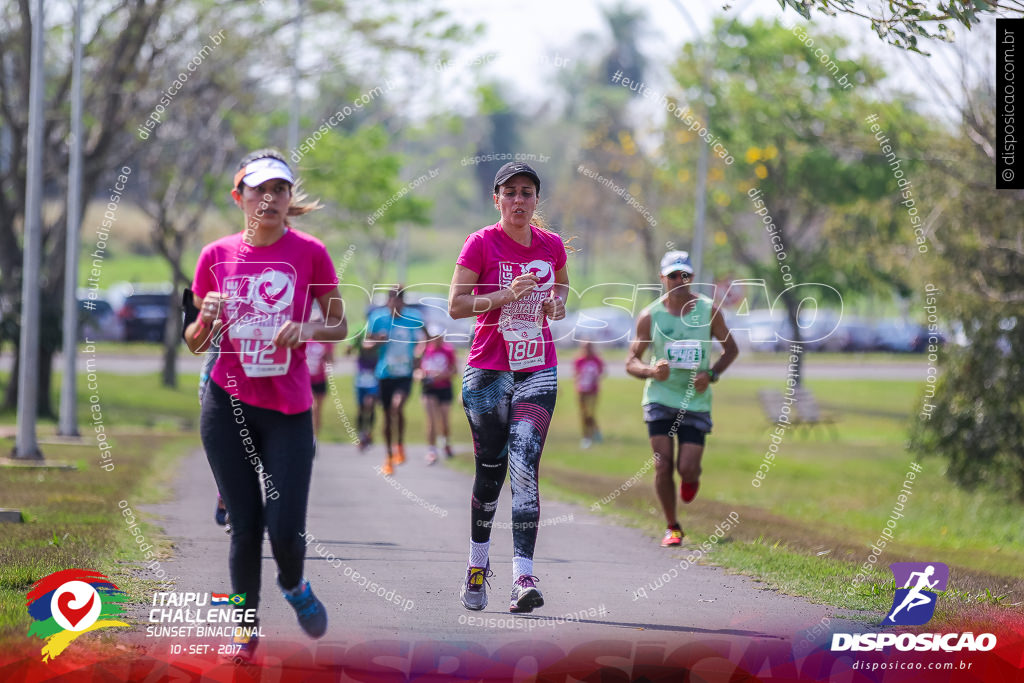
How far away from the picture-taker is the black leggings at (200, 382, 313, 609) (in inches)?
213

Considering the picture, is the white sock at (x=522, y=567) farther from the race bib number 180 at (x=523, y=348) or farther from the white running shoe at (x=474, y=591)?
the race bib number 180 at (x=523, y=348)

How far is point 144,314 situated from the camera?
4450 cm

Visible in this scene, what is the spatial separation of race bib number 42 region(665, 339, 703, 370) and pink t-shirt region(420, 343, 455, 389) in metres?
7.72

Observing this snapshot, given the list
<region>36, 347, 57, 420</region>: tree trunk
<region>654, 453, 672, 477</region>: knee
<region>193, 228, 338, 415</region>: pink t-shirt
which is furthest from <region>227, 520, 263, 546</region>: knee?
<region>36, 347, 57, 420</region>: tree trunk

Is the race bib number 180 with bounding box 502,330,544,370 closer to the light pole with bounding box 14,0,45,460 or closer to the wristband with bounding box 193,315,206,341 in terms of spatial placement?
the wristband with bounding box 193,315,206,341

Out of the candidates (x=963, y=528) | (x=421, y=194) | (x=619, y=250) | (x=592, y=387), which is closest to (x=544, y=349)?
(x=963, y=528)

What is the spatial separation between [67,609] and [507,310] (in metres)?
2.53

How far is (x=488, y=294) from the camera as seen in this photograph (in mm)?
6598

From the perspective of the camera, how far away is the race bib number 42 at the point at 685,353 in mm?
9383

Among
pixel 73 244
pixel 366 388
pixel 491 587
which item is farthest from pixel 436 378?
pixel 491 587

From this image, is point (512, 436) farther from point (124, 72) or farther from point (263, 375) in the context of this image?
point (124, 72)

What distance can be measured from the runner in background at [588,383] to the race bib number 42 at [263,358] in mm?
16834

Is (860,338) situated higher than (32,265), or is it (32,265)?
(860,338)

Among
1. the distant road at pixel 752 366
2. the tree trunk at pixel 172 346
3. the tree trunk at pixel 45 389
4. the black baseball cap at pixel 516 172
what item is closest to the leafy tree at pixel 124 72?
the tree trunk at pixel 45 389
